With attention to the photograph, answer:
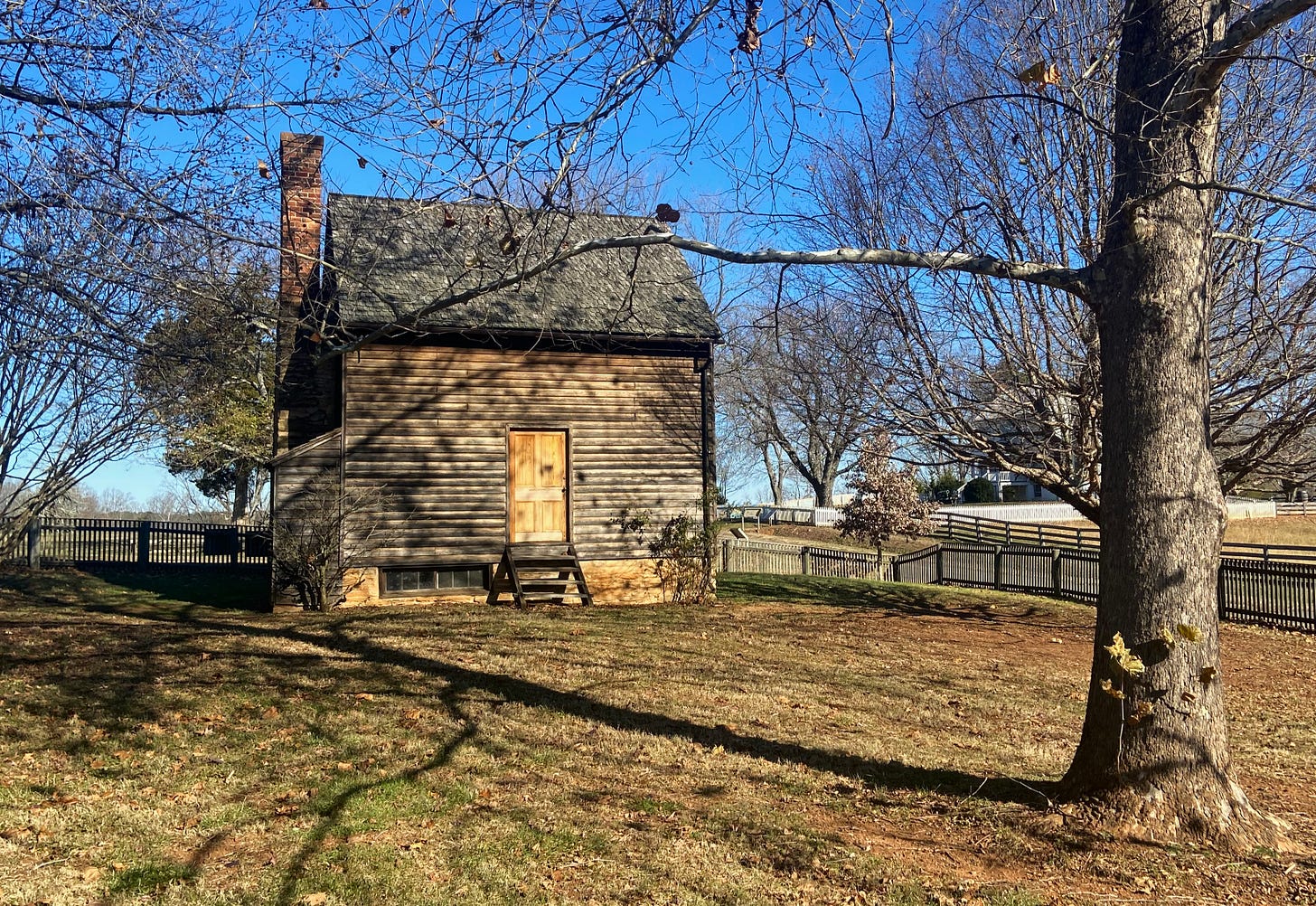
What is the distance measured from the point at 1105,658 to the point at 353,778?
460 centimetres

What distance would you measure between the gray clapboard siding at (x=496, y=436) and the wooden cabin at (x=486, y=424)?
0.02 metres

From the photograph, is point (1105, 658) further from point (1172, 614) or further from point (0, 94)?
point (0, 94)

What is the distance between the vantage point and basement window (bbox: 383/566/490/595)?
1548cm

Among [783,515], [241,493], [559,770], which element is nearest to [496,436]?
[559,770]

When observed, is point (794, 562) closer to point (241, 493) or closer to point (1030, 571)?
point (1030, 571)

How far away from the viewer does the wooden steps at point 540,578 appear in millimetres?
15484

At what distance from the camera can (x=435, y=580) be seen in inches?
619

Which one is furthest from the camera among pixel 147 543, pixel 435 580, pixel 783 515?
pixel 783 515

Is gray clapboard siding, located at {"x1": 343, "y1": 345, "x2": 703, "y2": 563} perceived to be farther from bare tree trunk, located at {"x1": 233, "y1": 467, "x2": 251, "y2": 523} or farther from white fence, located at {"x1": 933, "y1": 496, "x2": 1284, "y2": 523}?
white fence, located at {"x1": 933, "y1": 496, "x2": 1284, "y2": 523}

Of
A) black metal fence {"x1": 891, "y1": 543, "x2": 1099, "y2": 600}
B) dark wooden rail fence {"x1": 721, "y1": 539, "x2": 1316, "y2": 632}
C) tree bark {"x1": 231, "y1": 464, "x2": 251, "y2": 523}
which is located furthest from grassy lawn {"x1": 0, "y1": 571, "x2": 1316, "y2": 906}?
tree bark {"x1": 231, "y1": 464, "x2": 251, "y2": 523}

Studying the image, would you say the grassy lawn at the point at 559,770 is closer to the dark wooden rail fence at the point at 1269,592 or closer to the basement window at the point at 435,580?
the basement window at the point at 435,580

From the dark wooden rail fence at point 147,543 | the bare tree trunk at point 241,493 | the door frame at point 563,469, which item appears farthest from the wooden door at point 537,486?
the bare tree trunk at point 241,493

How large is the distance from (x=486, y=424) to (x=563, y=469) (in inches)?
58.0

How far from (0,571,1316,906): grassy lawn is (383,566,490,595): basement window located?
129 inches
